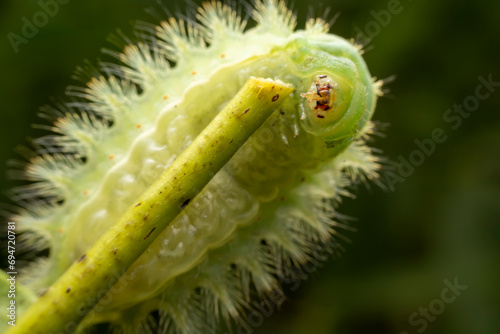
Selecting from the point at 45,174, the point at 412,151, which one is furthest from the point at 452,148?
the point at 45,174

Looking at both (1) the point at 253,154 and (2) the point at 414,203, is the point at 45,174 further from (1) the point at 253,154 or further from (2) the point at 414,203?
(2) the point at 414,203
